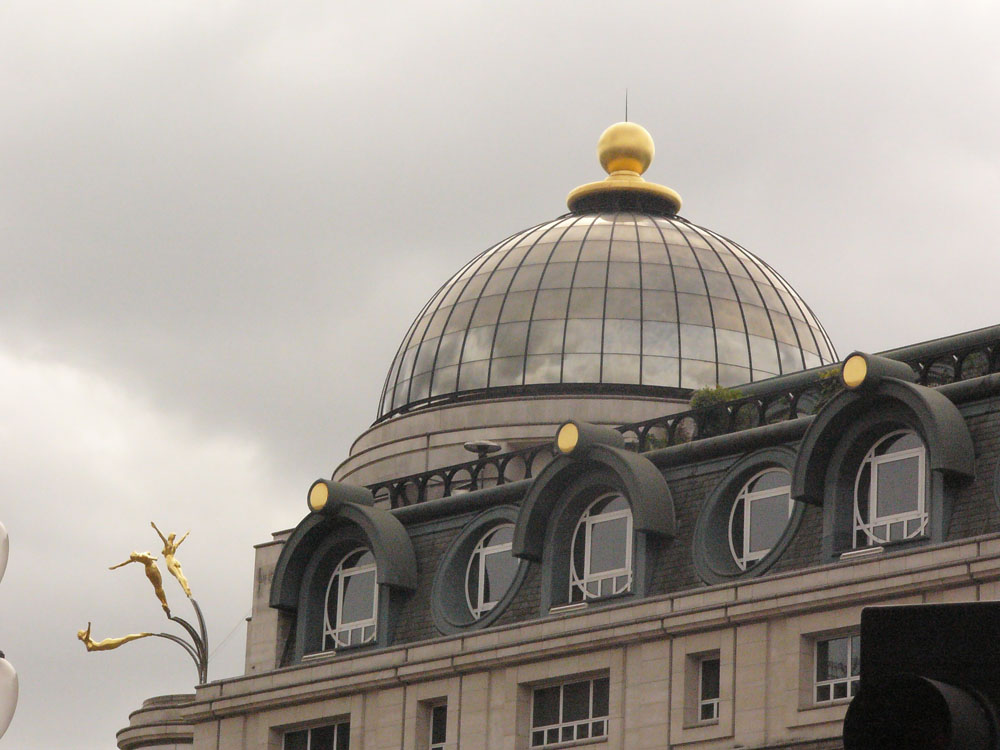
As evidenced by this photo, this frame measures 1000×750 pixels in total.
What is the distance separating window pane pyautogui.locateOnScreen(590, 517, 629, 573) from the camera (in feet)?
130

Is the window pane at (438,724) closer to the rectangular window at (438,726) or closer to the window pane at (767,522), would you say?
the rectangular window at (438,726)

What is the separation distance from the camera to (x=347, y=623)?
44.4 meters

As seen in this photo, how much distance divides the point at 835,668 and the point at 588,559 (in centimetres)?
667

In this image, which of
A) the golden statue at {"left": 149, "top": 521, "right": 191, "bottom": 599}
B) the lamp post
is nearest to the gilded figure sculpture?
the golden statue at {"left": 149, "top": 521, "right": 191, "bottom": 599}

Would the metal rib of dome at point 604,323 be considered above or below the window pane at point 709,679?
above

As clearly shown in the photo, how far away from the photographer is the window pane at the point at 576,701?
38.9 metres

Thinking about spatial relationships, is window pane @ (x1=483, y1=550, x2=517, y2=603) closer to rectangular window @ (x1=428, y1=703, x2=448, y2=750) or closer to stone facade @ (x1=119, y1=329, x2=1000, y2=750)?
stone facade @ (x1=119, y1=329, x2=1000, y2=750)

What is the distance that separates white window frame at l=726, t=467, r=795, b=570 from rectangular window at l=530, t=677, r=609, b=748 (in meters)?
3.70

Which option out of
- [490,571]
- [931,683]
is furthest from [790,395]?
[931,683]

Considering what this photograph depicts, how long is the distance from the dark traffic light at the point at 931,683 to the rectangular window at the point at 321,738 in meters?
39.0

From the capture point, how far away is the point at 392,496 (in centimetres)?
4556

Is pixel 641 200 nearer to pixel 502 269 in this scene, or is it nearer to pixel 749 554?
pixel 502 269

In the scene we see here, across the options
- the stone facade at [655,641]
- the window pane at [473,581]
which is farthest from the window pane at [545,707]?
the window pane at [473,581]

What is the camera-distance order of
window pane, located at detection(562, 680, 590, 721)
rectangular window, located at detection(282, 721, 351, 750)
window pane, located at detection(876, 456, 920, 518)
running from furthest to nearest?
1. rectangular window, located at detection(282, 721, 351, 750)
2. window pane, located at detection(562, 680, 590, 721)
3. window pane, located at detection(876, 456, 920, 518)
